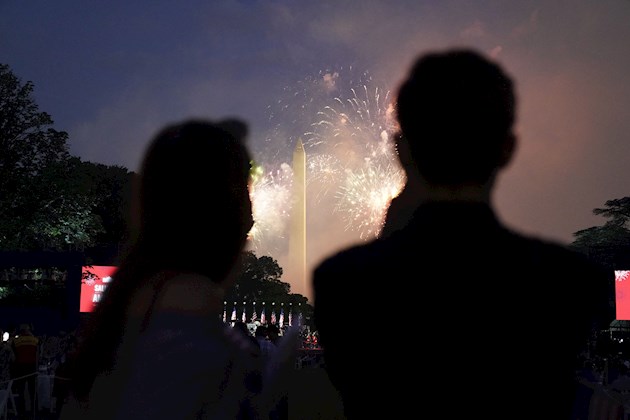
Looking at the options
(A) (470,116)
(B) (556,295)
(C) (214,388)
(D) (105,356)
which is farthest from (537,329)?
(D) (105,356)

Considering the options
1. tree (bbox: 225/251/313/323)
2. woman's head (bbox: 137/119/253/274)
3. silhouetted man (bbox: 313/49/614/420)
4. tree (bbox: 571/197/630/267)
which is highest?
tree (bbox: 571/197/630/267)

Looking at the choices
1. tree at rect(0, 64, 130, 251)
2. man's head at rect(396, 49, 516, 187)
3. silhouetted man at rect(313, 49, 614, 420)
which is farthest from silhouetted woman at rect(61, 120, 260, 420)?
tree at rect(0, 64, 130, 251)

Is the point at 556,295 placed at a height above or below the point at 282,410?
above

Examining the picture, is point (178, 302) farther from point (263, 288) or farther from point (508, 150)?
point (263, 288)

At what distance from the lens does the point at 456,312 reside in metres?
1.46

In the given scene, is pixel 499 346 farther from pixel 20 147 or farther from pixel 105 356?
pixel 20 147

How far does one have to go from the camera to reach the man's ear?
1.65 m

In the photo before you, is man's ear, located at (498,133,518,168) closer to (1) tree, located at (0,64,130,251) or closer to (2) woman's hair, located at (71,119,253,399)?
(2) woman's hair, located at (71,119,253,399)

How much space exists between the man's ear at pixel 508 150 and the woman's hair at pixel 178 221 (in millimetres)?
695

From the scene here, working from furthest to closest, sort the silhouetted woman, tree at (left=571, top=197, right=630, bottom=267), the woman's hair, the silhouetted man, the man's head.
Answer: tree at (left=571, top=197, right=630, bottom=267), the woman's hair, the silhouetted woman, the man's head, the silhouetted man

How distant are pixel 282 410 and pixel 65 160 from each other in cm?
2643

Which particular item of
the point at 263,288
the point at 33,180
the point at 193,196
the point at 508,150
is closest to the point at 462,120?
the point at 508,150

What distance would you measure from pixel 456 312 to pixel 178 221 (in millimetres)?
818

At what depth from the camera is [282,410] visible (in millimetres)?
2365
